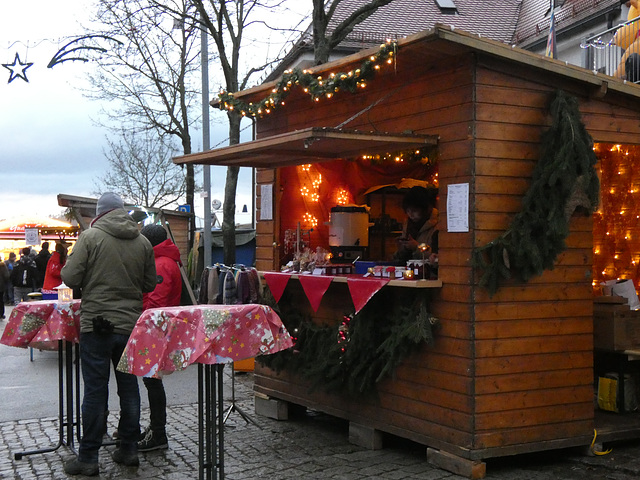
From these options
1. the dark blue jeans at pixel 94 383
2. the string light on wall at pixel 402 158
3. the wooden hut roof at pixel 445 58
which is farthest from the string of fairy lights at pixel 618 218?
the dark blue jeans at pixel 94 383

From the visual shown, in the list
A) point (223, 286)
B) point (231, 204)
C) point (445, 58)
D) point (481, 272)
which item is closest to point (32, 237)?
point (231, 204)

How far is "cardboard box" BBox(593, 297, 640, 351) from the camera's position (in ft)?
23.1

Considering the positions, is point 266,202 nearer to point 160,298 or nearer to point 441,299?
point 160,298

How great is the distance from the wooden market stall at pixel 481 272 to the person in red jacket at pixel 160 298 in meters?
1.11

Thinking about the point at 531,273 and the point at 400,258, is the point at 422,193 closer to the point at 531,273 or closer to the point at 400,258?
the point at 400,258

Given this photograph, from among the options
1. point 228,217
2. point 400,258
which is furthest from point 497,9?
point 400,258

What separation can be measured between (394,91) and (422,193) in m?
1.27

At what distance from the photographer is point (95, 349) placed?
604 cm

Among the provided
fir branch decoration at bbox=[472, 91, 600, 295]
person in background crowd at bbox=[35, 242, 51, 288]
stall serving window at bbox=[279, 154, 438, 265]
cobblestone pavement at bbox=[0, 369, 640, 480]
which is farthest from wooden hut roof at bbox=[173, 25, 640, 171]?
person in background crowd at bbox=[35, 242, 51, 288]

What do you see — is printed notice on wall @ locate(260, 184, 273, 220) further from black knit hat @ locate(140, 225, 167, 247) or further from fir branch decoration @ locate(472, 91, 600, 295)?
fir branch decoration @ locate(472, 91, 600, 295)

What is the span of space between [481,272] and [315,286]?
64.5 inches

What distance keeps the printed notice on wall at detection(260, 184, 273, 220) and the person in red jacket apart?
1445mm

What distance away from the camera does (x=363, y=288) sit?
6.29 meters

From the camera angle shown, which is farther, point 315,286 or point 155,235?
point 155,235
